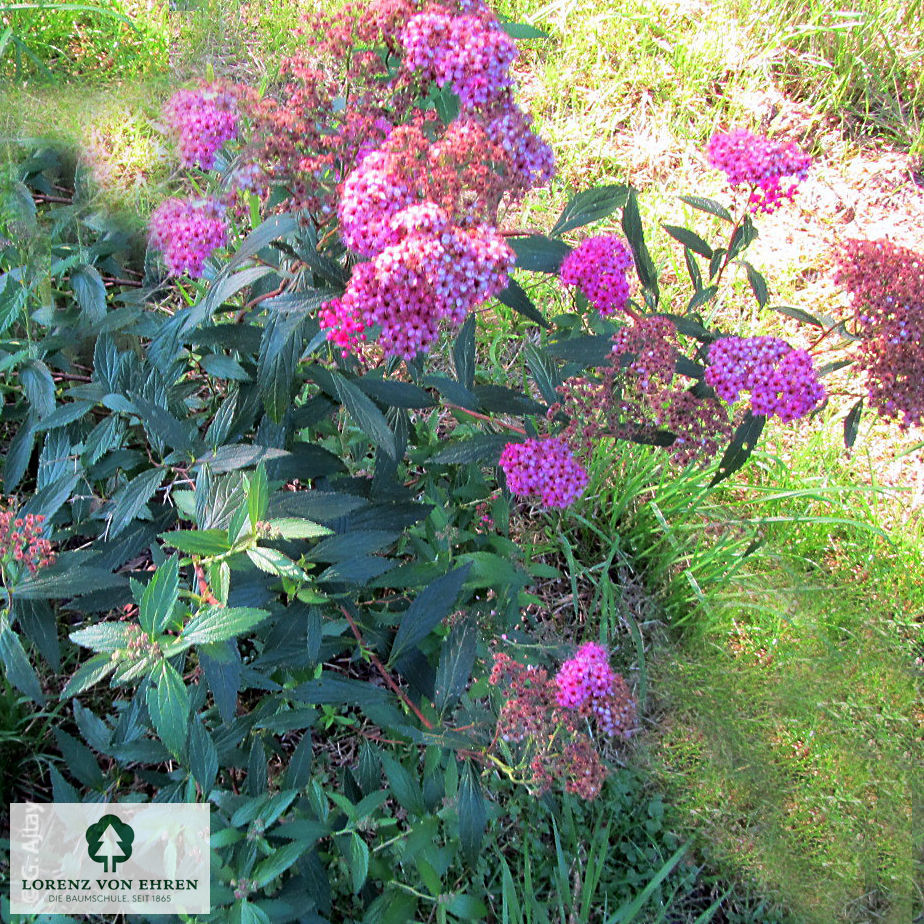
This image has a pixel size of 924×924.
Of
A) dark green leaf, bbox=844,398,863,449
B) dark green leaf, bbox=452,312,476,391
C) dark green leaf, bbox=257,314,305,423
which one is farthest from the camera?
dark green leaf, bbox=844,398,863,449

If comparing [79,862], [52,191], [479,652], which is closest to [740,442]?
[479,652]

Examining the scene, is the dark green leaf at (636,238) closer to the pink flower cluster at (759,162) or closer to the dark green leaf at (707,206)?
the dark green leaf at (707,206)

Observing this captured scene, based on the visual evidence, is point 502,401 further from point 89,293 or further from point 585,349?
point 89,293

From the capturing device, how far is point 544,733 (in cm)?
159

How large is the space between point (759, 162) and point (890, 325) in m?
0.50

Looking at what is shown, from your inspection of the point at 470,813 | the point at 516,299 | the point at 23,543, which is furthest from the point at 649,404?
the point at 23,543

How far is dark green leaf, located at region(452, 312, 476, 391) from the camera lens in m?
1.87

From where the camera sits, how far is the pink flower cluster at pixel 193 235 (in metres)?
1.65

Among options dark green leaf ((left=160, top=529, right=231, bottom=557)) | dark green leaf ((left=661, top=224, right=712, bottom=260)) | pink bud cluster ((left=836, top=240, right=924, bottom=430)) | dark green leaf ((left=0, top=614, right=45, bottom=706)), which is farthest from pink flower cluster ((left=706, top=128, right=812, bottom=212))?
dark green leaf ((left=0, top=614, right=45, bottom=706))

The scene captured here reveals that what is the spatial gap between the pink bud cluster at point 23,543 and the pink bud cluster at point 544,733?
0.90 meters

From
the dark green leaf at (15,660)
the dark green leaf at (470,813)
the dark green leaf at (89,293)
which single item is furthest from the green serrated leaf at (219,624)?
the dark green leaf at (89,293)

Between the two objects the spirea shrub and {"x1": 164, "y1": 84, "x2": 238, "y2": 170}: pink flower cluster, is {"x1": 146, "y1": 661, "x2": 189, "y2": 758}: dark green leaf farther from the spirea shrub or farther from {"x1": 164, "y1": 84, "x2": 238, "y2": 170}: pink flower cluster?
{"x1": 164, "y1": 84, "x2": 238, "y2": 170}: pink flower cluster

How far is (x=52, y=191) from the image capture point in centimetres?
281

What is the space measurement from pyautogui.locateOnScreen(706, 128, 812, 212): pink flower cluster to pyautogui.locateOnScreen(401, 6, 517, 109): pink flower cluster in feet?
2.27
